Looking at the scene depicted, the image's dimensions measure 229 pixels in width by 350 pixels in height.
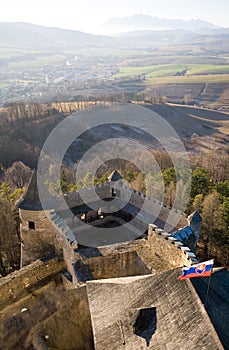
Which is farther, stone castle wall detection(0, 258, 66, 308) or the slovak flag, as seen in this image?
stone castle wall detection(0, 258, 66, 308)

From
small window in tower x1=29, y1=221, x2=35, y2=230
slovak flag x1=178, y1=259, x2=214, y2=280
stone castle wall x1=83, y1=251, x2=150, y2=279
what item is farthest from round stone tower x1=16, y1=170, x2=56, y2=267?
slovak flag x1=178, y1=259, x2=214, y2=280

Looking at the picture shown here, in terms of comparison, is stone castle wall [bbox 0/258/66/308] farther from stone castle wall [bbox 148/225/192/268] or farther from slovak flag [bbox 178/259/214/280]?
slovak flag [bbox 178/259/214/280]

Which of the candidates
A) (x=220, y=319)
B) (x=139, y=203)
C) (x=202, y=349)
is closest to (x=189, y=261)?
(x=220, y=319)

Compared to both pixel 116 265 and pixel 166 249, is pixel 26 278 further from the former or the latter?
pixel 166 249

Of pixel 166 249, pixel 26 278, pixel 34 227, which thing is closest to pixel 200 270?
pixel 166 249

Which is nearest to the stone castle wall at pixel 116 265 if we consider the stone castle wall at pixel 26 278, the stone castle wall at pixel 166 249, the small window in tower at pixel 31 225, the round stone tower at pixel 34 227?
the stone castle wall at pixel 166 249

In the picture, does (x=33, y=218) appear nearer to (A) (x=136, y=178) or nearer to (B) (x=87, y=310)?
(B) (x=87, y=310)

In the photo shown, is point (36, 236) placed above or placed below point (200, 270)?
below

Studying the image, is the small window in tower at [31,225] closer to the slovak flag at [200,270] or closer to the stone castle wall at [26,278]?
the stone castle wall at [26,278]

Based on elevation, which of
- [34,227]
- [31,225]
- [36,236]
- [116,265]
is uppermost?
[31,225]
